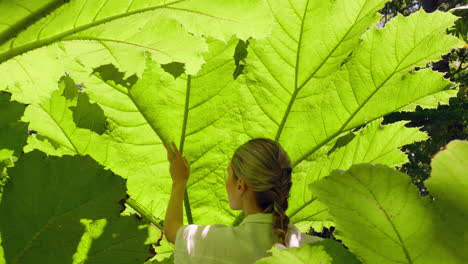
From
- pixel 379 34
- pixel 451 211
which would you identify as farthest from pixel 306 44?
pixel 451 211

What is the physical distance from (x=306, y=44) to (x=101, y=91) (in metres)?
0.44

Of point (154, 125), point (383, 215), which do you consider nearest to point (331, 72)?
point (154, 125)

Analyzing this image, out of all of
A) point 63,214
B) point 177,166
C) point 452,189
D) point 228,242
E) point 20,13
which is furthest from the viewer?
point 177,166

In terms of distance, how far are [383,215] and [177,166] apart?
2.49 feet

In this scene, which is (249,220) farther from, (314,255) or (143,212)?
(314,255)

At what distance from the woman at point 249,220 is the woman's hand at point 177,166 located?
0.03 metres

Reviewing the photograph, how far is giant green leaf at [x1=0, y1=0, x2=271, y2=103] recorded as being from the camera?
600 millimetres

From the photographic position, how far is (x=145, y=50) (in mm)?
644

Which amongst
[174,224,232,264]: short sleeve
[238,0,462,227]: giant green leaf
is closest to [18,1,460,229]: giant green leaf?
[238,0,462,227]: giant green leaf

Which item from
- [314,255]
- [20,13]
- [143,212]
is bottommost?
[314,255]

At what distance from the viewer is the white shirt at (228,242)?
86cm

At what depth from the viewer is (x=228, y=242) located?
34.1 inches

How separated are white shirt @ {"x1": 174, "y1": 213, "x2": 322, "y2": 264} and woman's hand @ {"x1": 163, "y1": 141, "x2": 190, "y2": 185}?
149mm

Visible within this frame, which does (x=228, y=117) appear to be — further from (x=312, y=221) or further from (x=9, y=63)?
(x=9, y=63)
